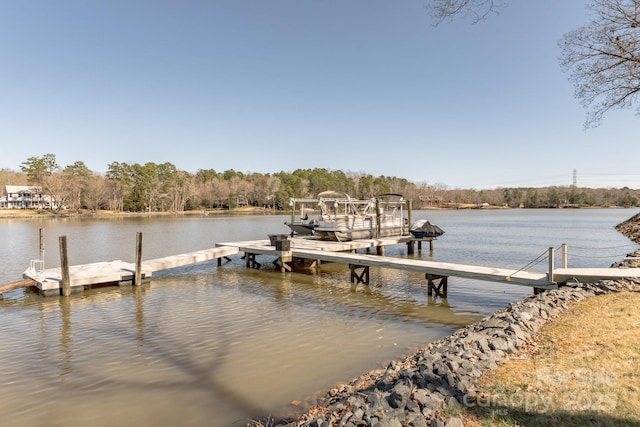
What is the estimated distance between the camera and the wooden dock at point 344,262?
9000mm

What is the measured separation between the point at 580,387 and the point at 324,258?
10895mm

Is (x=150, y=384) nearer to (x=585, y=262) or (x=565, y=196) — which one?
(x=585, y=262)

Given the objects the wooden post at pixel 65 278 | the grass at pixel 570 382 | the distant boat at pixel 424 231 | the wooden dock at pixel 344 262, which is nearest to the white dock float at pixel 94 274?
the wooden dock at pixel 344 262

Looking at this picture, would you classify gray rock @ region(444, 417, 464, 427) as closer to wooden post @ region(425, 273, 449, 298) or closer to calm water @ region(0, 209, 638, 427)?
calm water @ region(0, 209, 638, 427)

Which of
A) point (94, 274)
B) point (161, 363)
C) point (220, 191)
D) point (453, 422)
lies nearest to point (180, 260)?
point (94, 274)

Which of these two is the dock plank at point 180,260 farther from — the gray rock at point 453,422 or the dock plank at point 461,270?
the gray rock at point 453,422

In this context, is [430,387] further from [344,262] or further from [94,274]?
[94,274]

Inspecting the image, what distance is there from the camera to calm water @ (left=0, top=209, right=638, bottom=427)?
5094 millimetres

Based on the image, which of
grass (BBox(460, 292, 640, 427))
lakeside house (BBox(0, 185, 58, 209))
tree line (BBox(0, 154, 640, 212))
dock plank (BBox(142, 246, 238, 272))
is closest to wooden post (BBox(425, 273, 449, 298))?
grass (BBox(460, 292, 640, 427))

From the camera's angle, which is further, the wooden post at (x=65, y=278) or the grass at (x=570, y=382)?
the wooden post at (x=65, y=278)

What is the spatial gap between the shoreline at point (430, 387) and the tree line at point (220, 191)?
3079 inches

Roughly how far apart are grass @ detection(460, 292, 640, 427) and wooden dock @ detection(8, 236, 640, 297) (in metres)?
3.51

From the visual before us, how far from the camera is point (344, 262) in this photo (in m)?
13.5

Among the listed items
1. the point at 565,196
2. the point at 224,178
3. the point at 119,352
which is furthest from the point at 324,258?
the point at 565,196
